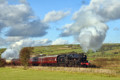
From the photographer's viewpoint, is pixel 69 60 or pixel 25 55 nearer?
pixel 69 60

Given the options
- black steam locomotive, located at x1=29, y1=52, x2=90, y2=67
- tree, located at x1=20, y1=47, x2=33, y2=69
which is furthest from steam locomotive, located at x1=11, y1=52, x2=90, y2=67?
tree, located at x1=20, y1=47, x2=33, y2=69

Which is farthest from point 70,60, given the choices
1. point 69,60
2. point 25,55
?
point 25,55

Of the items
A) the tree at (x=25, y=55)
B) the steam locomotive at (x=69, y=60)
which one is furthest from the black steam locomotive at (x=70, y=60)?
the tree at (x=25, y=55)

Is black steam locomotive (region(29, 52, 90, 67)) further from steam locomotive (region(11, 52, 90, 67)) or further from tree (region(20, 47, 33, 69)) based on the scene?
tree (region(20, 47, 33, 69))

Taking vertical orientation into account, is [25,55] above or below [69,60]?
above

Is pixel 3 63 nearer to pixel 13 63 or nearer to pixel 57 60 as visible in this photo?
pixel 13 63

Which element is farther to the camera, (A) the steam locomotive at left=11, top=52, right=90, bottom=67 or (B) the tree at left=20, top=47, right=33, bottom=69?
(B) the tree at left=20, top=47, right=33, bottom=69

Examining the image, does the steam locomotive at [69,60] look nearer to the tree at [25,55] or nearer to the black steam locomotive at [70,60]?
the black steam locomotive at [70,60]

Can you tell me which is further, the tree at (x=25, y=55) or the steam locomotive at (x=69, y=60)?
the tree at (x=25, y=55)

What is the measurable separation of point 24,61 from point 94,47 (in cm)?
2084

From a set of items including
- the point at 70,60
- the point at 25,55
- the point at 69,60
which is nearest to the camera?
the point at 70,60

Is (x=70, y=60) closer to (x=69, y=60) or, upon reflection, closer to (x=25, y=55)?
(x=69, y=60)

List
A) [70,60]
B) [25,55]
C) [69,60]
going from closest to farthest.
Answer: [70,60] → [69,60] → [25,55]

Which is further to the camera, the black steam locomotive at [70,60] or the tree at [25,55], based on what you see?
the tree at [25,55]
